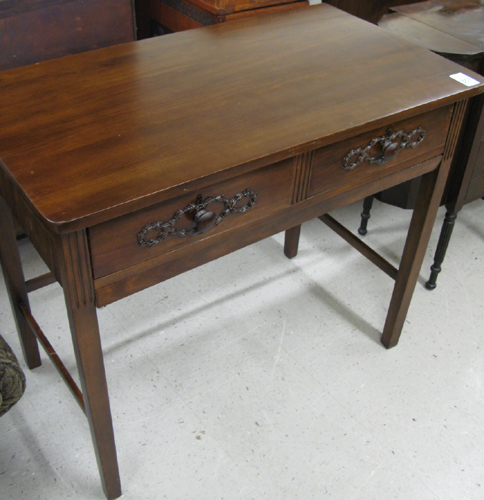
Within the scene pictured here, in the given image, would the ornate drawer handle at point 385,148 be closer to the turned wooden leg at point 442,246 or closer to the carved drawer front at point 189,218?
the carved drawer front at point 189,218

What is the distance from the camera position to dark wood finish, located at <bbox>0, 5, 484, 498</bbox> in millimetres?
1182

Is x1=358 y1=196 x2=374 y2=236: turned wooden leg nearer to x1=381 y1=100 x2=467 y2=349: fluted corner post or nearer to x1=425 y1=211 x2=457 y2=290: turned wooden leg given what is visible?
x1=425 y1=211 x2=457 y2=290: turned wooden leg

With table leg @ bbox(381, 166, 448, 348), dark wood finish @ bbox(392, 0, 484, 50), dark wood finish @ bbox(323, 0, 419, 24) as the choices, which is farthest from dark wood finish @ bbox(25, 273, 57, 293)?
dark wood finish @ bbox(323, 0, 419, 24)

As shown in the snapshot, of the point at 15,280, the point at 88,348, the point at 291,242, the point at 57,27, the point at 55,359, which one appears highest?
the point at 57,27

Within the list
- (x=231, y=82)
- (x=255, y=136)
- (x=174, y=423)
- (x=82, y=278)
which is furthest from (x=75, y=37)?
(x=174, y=423)

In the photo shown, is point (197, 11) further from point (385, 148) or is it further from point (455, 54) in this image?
point (385, 148)

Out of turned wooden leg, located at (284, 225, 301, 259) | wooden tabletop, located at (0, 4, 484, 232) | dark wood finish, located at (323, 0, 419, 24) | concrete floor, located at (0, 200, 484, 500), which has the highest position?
wooden tabletop, located at (0, 4, 484, 232)

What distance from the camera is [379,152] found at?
155cm

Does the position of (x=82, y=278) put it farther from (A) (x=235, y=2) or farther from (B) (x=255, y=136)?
(A) (x=235, y=2)

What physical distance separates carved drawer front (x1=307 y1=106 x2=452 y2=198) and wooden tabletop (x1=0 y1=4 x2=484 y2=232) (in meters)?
0.08

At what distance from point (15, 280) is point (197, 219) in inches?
29.8

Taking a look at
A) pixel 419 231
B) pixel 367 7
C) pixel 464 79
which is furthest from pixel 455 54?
pixel 367 7

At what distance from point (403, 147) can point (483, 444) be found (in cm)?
96

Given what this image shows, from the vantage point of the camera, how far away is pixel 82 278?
3.92 ft
